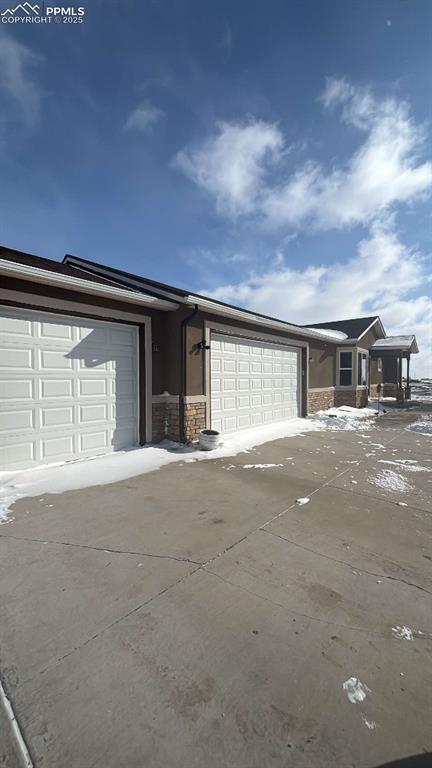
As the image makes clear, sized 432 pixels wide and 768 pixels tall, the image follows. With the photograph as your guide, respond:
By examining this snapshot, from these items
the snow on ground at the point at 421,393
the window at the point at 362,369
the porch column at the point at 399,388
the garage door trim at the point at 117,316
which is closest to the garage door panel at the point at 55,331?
the garage door trim at the point at 117,316

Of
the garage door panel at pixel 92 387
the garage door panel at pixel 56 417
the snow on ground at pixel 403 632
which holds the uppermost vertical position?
the garage door panel at pixel 92 387

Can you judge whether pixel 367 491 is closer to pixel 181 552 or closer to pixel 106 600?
Answer: pixel 181 552

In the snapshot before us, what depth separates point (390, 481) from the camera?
5168mm

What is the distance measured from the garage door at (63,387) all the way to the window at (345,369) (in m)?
11.4

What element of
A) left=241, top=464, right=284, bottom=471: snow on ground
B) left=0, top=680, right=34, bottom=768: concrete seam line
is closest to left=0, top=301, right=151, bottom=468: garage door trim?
left=241, top=464, right=284, bottom=471: snow on ground

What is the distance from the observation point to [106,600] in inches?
94.2

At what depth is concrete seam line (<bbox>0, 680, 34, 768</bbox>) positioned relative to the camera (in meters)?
1.37

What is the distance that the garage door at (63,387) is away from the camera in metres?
5.42

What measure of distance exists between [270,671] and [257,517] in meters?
2.03

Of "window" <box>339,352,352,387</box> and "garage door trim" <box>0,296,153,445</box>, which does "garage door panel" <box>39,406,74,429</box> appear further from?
"window" <box>339,352,352,387</box>

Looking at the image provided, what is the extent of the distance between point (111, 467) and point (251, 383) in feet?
16.7

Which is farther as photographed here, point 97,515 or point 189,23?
point 189,23

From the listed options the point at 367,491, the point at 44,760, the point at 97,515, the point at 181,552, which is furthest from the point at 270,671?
the point at 367,491

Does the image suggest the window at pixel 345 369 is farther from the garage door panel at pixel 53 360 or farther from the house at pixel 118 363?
the garage door panel at pixel 53 360
